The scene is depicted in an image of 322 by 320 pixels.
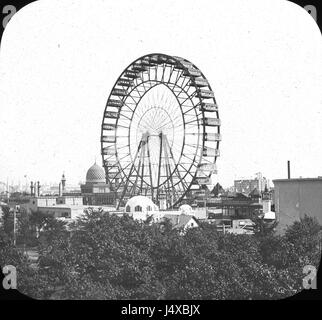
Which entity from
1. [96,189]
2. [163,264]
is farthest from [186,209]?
[96,189]

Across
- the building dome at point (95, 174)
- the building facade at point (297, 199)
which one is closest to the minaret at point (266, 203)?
the building facade at point (297, 199)

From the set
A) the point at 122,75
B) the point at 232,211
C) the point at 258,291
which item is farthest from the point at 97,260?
the point at 122,75

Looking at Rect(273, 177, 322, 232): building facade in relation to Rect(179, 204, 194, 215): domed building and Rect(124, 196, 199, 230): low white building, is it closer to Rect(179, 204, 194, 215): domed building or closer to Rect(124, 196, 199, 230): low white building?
Rect(124, 196, 199, 230): low white building

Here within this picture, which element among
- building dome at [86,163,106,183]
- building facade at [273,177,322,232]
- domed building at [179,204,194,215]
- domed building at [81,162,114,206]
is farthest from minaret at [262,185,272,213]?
building dome at [86,163,106,183]

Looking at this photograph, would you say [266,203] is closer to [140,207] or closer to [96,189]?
[140,207]

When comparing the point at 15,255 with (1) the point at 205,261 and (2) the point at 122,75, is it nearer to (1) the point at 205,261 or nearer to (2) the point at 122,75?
(1) the point at 205,261
